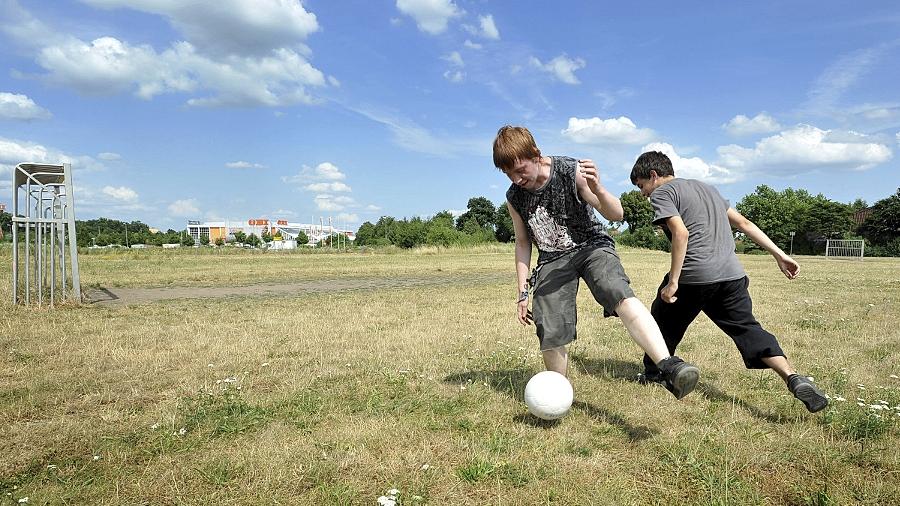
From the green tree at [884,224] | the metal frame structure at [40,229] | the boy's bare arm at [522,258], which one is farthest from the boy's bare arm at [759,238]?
the green tree at [884,224]

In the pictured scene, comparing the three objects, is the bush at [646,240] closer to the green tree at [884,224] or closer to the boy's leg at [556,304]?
the green tree at [884,224]

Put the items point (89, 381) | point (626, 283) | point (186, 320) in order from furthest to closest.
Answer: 1. point (186, 320)
2. point (89, 381)
3. point (626, 283)

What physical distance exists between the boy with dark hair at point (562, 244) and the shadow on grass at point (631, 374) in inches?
42.1

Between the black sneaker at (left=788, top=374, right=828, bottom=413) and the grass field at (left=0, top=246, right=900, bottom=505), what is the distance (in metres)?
0.16

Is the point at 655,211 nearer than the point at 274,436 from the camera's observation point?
No

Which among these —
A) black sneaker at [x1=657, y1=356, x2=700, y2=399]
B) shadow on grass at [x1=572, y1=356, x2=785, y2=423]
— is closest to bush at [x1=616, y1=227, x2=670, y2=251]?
shadow on grass at [x1=572, y1=356, x2=785, y2=423]

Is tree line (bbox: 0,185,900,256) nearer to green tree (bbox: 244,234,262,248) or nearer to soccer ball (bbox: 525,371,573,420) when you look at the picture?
green tree (bbox: 244,234,262,248)

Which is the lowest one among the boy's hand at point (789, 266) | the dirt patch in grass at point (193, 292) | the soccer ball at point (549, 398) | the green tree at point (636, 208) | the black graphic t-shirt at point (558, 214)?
the dirt patch in grass at point (193, 292)

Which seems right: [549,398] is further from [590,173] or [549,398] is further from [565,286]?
[590,173]

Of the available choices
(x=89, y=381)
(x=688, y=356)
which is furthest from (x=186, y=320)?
(x=688, y=356)

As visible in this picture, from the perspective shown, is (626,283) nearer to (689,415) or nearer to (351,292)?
(689,415)

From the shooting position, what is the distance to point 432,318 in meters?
9.92

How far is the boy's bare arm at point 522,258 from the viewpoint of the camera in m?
4.69

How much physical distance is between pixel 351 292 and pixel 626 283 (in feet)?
40.4
